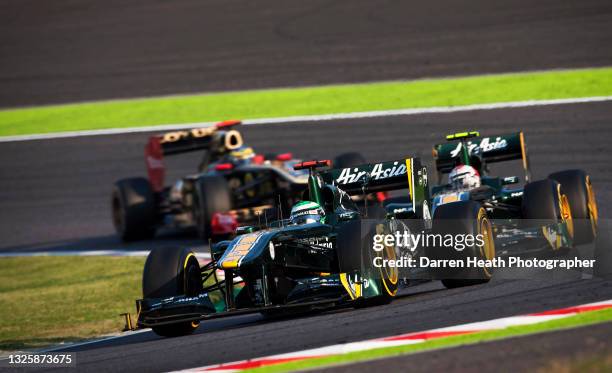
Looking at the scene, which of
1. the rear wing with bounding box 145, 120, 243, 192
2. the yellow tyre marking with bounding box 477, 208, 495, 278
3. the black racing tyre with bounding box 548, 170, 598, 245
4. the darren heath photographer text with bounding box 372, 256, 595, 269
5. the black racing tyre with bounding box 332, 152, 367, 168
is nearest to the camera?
the darren heath photographer text with bounding box 372, 256, 595, 269

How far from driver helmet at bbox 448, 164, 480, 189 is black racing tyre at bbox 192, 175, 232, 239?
5814 mm

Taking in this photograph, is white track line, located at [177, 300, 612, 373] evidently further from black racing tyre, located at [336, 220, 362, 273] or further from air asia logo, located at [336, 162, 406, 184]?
air asia logo, located at [336, 162, 406, 184]

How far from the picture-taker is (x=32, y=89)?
112ft

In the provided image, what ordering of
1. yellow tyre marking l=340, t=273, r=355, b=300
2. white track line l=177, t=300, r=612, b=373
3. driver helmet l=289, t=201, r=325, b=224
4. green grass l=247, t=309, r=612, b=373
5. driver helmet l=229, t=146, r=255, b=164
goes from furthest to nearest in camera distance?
driver helmet l=229, t=146, r=255, b=164 → driver helmet l=289, t=201, r=325, b=224 → yellow tyre marking l=340, t=273, r=355, b=300 → white track line l=177, t=300, r=612, b=373 → green grass l=247, t=309, r=612, b=373

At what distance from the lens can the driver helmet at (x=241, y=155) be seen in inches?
832

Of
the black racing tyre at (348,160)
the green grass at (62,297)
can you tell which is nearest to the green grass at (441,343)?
the green grass at (62,297)

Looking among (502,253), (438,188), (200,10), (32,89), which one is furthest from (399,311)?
(200,10)

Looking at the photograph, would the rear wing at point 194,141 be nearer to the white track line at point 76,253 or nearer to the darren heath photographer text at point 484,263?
the white track line at point 76,253

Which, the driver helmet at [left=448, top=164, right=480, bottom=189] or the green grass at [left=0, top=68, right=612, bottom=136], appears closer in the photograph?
the driver helmet at [left=448, top=164, right=480, bottom=189]

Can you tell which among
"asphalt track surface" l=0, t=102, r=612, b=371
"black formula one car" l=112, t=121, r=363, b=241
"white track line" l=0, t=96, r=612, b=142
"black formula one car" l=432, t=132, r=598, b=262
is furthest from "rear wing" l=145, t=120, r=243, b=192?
"black formula one car" l=432, t=132, r=598, b=262

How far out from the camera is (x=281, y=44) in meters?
33.5

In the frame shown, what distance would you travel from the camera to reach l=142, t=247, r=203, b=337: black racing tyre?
11.8 meters

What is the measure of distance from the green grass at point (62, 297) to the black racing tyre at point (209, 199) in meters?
1.28

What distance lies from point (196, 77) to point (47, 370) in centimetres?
2281
